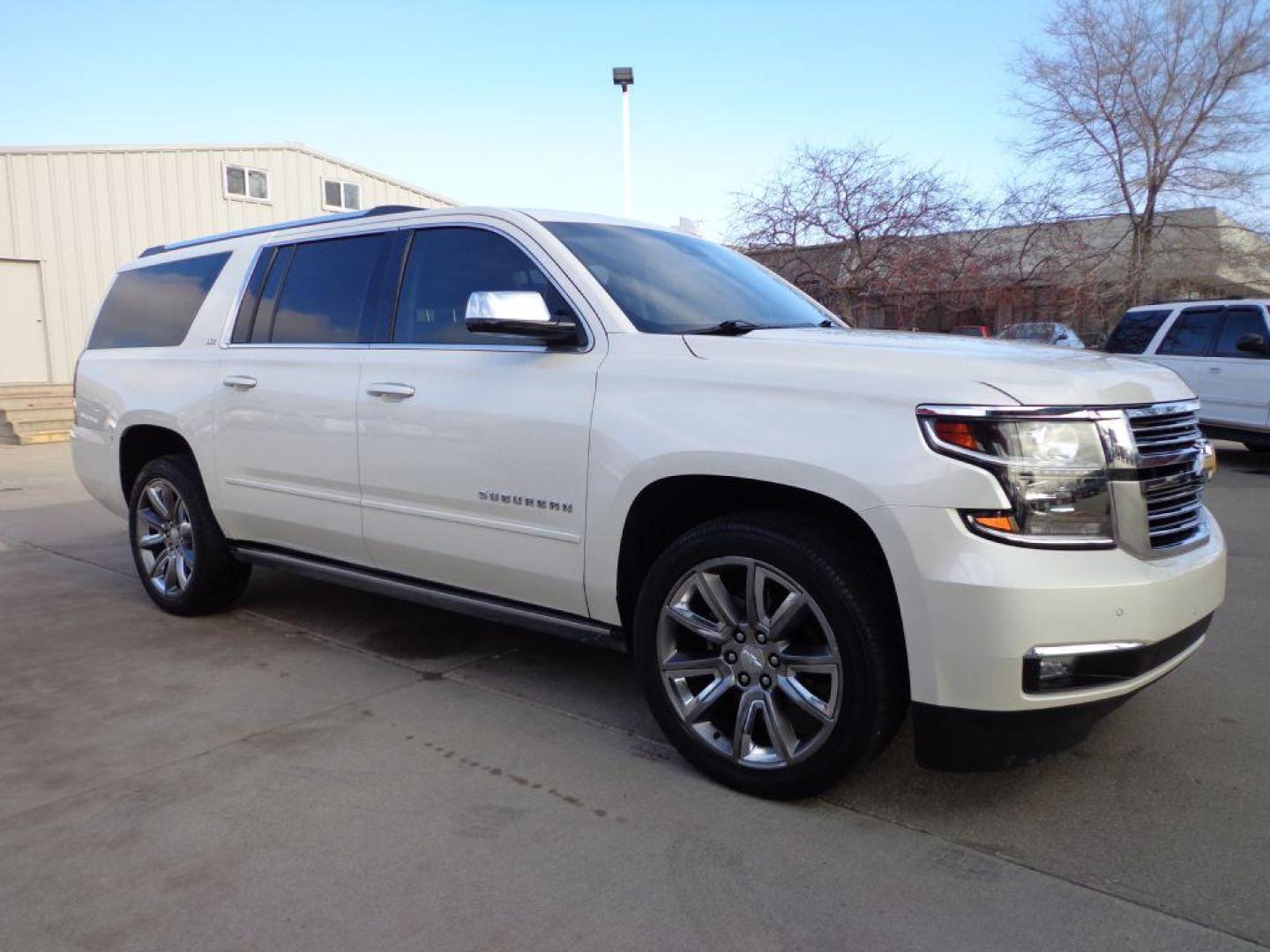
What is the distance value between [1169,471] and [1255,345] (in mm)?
9690

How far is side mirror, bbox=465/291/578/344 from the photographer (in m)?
→ 3.36

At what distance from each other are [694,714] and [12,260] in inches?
746

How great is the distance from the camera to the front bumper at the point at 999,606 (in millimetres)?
2604

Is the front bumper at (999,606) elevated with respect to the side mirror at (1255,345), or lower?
lower

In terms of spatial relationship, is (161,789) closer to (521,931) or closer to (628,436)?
(521,931)

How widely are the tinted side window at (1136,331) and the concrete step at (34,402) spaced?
15893mm

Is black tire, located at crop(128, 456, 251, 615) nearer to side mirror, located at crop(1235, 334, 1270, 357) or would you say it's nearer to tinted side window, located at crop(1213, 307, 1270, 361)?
side mirror, located at crop(1235, 334, 1270, 357)

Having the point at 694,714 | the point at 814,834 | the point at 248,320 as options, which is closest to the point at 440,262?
the point at 248,320

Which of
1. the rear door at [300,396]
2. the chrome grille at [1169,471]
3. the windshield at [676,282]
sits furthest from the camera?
the rear door at [300,396]

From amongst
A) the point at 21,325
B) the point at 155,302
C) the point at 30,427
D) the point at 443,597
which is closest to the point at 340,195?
the point at 21,325

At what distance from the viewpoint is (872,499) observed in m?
2.76

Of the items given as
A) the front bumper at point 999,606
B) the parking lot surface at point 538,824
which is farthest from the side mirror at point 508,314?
the parking lot surface at point 538,824

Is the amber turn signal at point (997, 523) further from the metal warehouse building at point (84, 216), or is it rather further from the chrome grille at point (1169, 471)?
the metal warehouse building at point (84, 216)

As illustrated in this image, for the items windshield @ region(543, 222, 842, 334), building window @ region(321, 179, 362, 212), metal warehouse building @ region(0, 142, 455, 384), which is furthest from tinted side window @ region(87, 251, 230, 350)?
building window @ region(321, 179, 362, 212)
